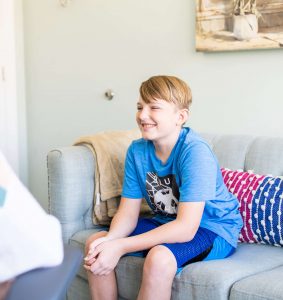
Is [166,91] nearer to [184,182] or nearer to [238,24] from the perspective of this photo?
[184,182]

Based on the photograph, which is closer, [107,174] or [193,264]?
[193,264]

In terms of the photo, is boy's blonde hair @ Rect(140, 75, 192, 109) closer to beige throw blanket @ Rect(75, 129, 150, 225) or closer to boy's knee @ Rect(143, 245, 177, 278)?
beige throw blanket @ Rect(75, 129, 150, 225)

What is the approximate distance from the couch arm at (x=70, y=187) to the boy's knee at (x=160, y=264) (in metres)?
0.52

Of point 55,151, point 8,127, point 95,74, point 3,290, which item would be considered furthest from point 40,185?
point 3,290

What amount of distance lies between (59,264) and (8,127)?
106 inches

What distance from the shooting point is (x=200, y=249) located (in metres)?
1.76

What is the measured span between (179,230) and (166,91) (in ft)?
1.53

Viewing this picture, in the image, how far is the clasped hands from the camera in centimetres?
176

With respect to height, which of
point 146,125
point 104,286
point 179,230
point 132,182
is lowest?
point 104,286

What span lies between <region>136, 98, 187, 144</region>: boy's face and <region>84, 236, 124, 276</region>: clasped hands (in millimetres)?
376

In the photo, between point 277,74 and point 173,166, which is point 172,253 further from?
point 277,74

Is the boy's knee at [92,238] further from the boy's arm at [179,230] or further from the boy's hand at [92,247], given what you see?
the boy's arm at [179,230]

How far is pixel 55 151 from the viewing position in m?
2.12

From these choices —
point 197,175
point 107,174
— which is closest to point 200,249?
point 197,175
